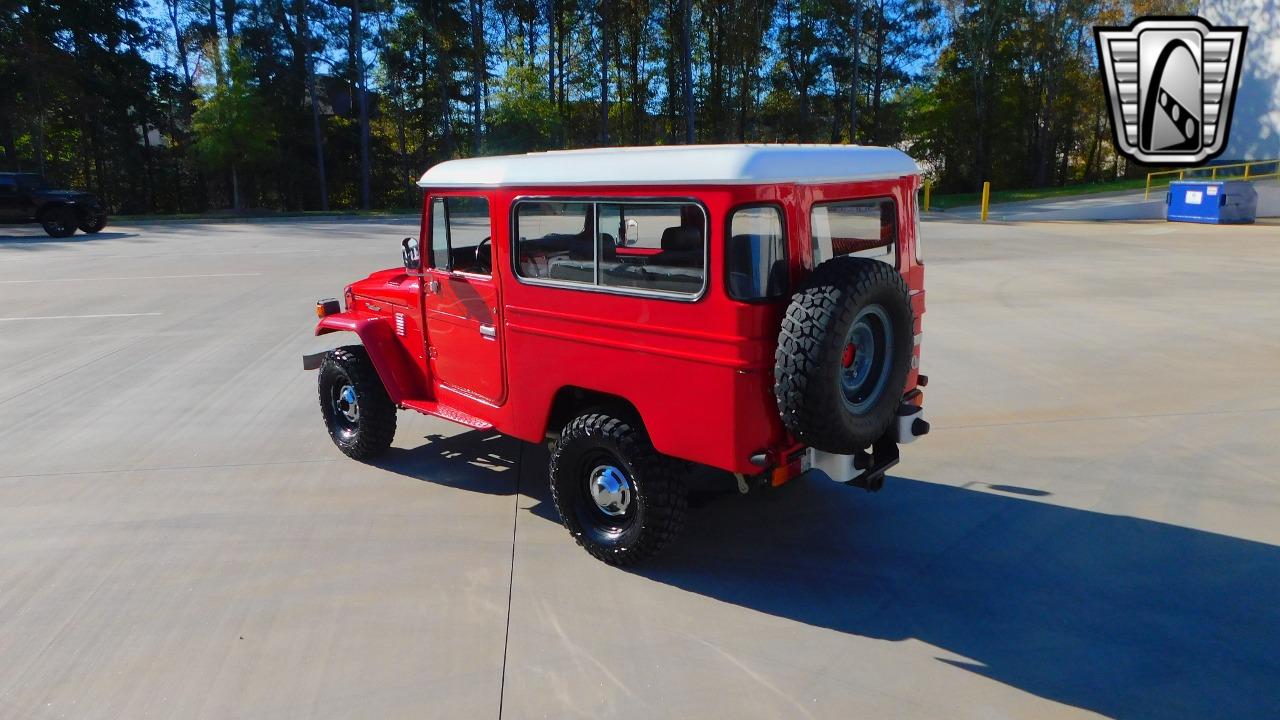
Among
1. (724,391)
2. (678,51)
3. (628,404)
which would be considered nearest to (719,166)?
(724,391)

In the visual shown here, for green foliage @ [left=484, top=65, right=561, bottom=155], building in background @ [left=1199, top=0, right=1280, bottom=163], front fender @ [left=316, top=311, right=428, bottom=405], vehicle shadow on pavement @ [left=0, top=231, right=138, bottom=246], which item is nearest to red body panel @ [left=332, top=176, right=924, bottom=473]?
front fender @ [left=316, top=311, right=428, bottom=405]

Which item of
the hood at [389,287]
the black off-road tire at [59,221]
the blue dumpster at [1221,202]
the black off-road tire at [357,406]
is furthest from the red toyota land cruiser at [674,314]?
the black off-road tire at [59,221]

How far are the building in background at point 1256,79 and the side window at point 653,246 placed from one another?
134ft

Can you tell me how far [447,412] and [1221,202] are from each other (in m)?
23.8

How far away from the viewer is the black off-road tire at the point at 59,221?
24531mm

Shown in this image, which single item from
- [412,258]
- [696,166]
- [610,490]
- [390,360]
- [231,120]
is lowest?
[610,490]

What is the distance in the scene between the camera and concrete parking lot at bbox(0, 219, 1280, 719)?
11.7ft

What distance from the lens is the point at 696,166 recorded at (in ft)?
13.1

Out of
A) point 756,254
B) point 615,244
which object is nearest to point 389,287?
point 615,244

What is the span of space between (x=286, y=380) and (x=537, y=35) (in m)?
41.6

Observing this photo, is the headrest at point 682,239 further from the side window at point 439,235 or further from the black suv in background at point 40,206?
the black suv in background at point 40,206

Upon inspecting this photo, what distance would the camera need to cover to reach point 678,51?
44625 millimetres

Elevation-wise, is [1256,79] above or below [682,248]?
above

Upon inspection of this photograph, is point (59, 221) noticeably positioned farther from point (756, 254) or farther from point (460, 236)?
point (756, 254)
